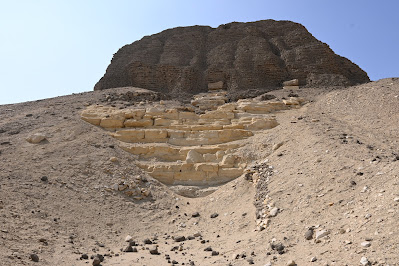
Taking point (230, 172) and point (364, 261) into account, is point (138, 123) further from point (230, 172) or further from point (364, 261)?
point (364, 261)

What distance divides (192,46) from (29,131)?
12706 millimetres

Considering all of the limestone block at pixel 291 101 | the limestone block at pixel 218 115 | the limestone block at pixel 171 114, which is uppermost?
Result: the limestone block at pixel 291 101

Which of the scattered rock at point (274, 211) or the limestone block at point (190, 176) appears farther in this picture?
the limestone block at point (190, 176)

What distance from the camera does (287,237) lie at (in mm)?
6449

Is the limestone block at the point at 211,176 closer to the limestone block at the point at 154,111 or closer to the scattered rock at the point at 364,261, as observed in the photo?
the limestone block at the point at 154,111

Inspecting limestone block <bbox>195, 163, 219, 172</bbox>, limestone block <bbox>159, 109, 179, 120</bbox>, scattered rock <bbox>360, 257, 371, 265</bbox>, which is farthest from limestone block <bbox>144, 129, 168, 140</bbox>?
scattered rock <bbox>360, 257, 371, 265</bbox>

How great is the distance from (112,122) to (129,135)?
3.24ft

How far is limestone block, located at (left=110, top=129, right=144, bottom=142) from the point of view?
12617 mm

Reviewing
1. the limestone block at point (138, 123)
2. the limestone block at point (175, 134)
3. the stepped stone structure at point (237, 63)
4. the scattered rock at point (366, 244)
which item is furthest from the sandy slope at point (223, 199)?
the stepped stone structure at point (237, 63)

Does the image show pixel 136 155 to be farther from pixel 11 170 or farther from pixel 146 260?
pixel 146 260

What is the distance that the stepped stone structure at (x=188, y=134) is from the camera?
1120cm

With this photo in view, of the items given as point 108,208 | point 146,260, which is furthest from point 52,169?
point 146,260

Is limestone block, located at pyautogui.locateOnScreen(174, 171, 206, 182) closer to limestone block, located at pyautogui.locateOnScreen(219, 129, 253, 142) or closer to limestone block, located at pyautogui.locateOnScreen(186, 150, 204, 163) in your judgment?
limestone block, located at pyautogui.locateOnScreen(186, 150, 204, 163)

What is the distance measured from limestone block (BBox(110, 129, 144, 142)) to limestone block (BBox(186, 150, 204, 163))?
192cm
